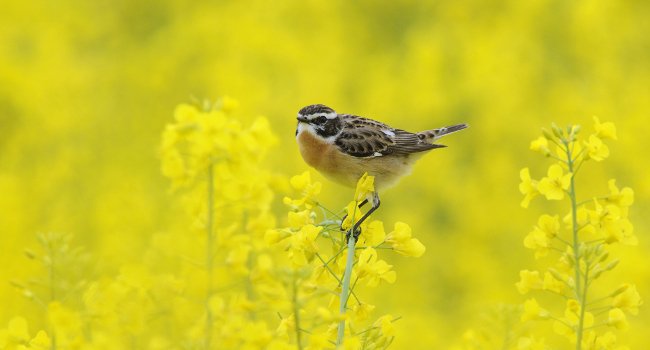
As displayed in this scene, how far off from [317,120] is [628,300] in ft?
6.54

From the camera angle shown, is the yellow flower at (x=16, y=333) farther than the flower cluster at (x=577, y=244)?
No

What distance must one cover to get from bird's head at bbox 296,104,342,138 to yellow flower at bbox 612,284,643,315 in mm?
1930

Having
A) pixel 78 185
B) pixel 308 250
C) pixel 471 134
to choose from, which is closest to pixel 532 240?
pixel 308 250

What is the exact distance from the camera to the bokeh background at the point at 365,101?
7812 millimetres

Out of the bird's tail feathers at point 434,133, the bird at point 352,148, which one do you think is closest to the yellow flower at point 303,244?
the bird at point 352,148

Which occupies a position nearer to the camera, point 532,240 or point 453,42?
point 532,240

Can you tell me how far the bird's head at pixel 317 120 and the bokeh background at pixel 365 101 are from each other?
1497 mm

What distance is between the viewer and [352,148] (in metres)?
4.43

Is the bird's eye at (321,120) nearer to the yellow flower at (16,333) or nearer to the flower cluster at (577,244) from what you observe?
the flower cluster at (577,244)

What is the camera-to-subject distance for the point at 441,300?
845cm

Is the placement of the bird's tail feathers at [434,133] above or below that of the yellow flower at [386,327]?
above

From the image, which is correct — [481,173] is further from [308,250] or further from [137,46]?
[308,250]

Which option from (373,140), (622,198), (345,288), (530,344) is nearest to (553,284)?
(530,344)

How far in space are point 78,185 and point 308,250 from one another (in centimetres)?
640
